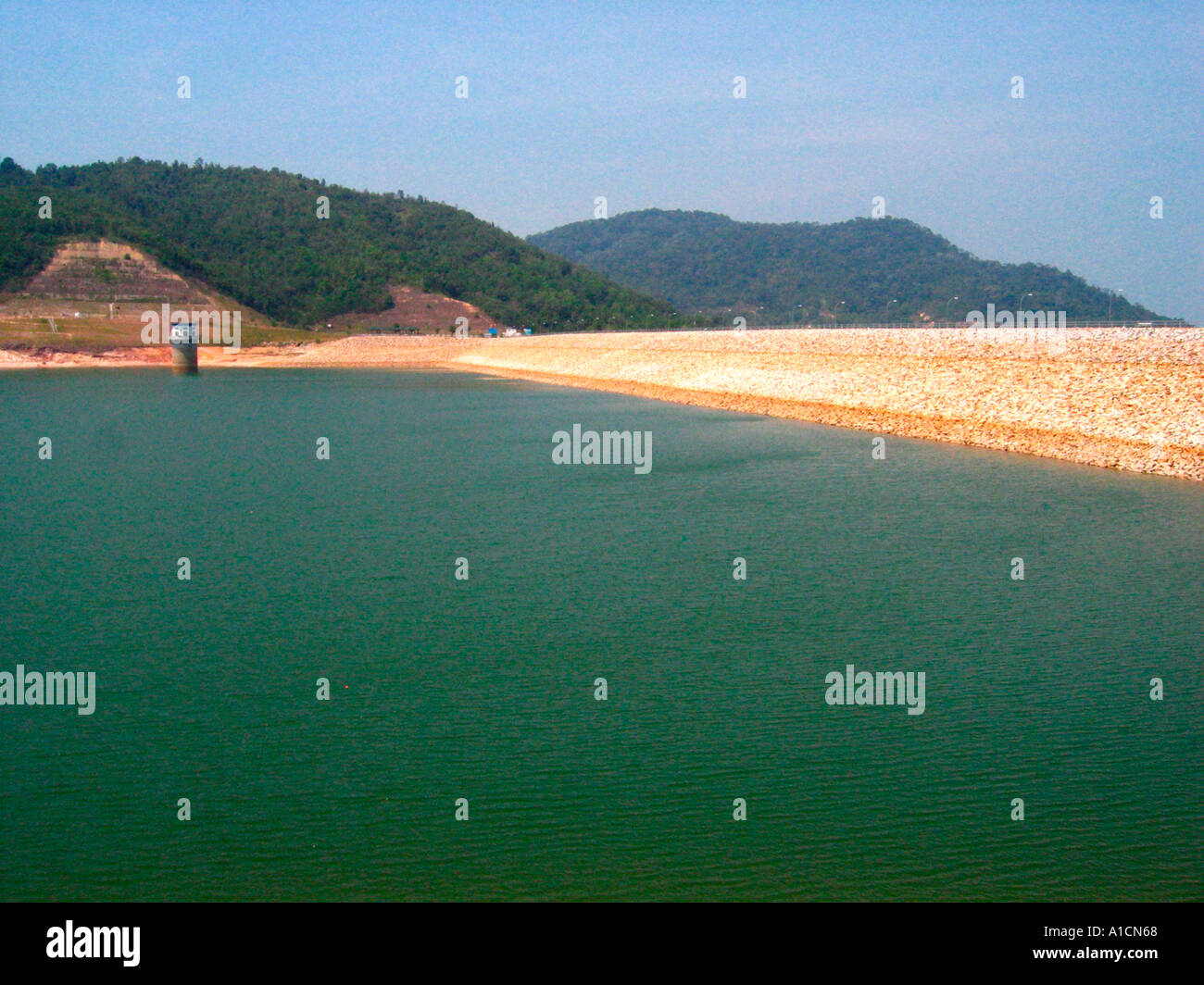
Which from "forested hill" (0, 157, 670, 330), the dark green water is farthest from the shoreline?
"forested hill" (0, 157, 670, 330)

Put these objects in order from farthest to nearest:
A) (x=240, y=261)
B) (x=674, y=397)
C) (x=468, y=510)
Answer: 1. (x=240, y=261)
2. (x=674, y=397)
3. (x=468, y=510)

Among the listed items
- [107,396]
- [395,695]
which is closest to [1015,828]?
[395,695]

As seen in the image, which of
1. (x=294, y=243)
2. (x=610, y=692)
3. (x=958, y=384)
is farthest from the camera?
(x=294, y=243)

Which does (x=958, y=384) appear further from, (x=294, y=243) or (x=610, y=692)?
(x=294, y=243)

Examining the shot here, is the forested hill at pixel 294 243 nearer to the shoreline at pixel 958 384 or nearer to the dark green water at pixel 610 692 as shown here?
the shoreline at pixel 958 384

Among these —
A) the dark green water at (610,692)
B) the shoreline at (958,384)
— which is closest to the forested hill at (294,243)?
the shoreline at (958,384)

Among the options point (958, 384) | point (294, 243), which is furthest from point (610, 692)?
point (294, 243)
